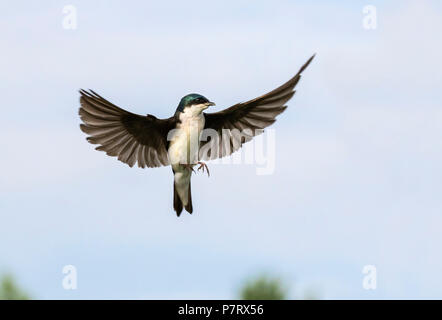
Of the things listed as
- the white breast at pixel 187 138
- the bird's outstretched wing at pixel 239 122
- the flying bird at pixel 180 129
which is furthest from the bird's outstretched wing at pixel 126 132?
the bird's outstretched wing at pixel 239 122

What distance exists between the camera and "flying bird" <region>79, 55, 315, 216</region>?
855 cm

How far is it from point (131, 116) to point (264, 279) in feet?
7.24

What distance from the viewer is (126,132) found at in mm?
8938

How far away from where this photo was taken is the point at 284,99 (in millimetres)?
8852

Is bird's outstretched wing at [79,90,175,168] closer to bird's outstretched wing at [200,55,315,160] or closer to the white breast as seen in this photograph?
the white breast

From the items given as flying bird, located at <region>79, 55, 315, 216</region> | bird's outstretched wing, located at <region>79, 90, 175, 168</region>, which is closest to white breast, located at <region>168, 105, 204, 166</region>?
flying bird, located at <region>79, 55, 315, 216</region>

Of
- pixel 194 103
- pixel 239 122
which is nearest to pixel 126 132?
pixel 194 103

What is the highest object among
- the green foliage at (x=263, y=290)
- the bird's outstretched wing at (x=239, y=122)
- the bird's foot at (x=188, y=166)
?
the bird's outstretched wing at (x=239, y=122)

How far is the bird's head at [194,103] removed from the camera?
8430mm

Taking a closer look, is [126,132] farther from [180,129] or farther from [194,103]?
[194,103]

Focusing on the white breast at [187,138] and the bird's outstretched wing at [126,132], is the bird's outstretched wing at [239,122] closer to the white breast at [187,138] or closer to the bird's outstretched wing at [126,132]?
the white breast at [187,138]

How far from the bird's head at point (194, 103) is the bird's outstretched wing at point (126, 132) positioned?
308 millimetres
